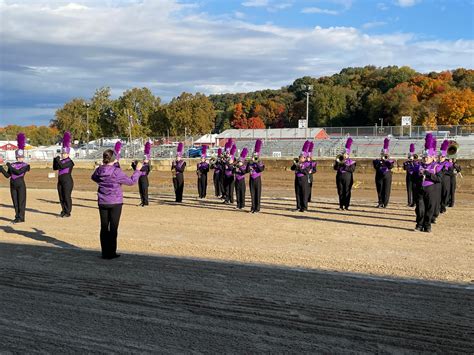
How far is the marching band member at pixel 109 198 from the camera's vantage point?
8812 millimetres

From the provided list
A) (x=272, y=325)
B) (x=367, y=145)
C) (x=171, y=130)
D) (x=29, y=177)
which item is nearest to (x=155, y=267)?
(x=272, y=325)

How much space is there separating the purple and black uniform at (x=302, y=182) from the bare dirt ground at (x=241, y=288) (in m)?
2.74

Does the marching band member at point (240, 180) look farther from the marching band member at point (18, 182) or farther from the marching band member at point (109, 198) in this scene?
the marching band member at point (109, 198)

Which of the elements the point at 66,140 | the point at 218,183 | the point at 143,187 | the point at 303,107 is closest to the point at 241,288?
the point at 66,140

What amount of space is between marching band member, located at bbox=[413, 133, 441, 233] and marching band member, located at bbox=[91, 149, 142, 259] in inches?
259

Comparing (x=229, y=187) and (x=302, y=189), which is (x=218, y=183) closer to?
(x=229, y=187)

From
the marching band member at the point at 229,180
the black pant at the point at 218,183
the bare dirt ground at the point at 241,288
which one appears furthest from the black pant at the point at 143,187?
the bare dirt ground at the point at 241,288

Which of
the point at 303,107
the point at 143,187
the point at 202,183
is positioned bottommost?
the point at 202,183

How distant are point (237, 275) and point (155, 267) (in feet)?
4.54

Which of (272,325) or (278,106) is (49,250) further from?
(278,106)

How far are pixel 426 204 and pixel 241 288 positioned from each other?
659 centimetres

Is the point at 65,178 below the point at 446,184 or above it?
above

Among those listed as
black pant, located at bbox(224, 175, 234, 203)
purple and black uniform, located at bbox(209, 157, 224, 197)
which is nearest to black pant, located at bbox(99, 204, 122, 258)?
black pant, located at bbox(224, 175, 234, 203)

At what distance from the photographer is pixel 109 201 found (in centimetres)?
880
